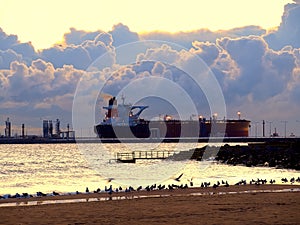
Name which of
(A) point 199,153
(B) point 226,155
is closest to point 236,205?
(B) point 226,155

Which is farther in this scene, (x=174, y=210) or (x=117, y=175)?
(x=117, y=175)

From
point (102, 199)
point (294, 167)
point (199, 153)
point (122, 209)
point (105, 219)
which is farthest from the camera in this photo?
point (199, 153)

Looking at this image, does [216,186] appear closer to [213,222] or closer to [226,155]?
[213,222]

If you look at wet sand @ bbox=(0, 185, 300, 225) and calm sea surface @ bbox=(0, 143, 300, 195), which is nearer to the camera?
wet sand @ bbox=(0, 185, 300, 225)

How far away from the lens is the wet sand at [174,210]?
15523mm

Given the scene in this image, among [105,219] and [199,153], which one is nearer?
[105,219]

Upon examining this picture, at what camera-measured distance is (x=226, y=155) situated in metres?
71.1

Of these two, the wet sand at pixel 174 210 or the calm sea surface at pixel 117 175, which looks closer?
the wet sand at pixel 174 210

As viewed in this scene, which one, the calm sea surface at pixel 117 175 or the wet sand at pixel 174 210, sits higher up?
the wet sand at pixel 174 210

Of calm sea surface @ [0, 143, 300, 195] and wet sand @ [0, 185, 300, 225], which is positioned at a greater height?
wet sand @ [0, 185, 300, 225]

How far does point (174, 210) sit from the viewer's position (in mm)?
17812

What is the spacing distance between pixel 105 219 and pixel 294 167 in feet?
111

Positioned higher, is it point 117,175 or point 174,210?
point 174,210

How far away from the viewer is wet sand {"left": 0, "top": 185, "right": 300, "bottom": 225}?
15523 mm
